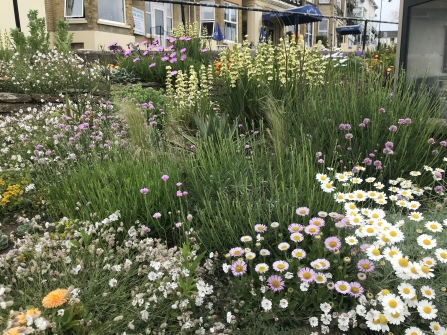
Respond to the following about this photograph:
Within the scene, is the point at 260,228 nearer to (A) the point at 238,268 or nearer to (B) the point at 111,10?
(A) the point at 238,268

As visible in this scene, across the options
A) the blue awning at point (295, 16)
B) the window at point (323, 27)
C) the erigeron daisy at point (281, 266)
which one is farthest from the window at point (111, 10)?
the window at point (323, 27)

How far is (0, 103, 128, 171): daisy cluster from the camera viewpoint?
322cm

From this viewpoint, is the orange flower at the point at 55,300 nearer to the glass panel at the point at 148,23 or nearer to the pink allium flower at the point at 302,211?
the pink allium flower at the point at 302,211

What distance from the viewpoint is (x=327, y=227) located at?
6.70 ft

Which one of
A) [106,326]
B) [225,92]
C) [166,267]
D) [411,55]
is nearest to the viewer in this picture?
[106,326]

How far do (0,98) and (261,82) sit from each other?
3.48 meters

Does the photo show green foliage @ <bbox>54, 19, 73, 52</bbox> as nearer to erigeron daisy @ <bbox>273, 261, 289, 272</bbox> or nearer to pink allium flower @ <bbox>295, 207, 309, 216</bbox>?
pink allium flower @ <bbox>295, 207, 309, 216</bbox>

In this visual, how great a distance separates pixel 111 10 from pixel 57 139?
15.8 meters

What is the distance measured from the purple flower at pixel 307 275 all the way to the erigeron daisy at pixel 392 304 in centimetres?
28

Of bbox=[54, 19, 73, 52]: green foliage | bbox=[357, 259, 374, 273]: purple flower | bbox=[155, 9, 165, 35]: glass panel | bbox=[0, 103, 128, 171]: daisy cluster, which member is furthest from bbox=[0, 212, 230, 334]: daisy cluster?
bbox=[155, 9, 165, 35]: glass panel

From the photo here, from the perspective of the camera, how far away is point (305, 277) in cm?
165

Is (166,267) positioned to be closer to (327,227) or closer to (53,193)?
(327,227)

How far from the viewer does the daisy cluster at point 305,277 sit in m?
1.63

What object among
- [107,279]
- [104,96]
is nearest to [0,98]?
[104,96]
